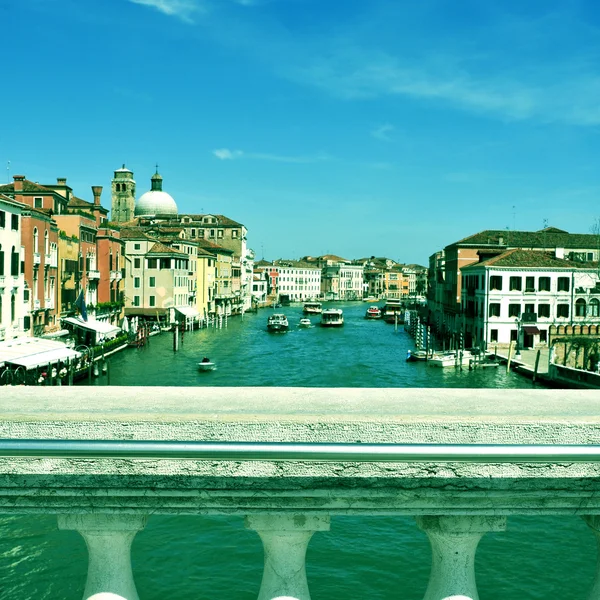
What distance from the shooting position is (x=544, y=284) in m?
39.7

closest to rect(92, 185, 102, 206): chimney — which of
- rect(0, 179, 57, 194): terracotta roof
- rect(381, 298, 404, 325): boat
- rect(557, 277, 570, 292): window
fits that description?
rect(0, 179, 57, 194): terracotta roof

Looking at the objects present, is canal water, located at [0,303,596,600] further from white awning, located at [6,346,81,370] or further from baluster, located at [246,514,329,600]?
white awning, located at [6,346,81,370]

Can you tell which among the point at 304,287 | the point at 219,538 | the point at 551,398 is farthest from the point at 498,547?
the point at 304,287

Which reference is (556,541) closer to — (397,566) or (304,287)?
(397,566)

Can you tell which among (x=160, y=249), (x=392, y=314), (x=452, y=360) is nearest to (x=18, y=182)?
(x=160, y=249)

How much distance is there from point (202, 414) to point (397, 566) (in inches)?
266

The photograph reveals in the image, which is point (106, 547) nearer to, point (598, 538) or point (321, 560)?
point (598, 538)

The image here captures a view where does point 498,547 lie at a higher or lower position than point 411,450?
lower

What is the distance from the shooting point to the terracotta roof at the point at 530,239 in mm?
52781

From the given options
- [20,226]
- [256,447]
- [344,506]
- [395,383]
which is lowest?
[395,383]

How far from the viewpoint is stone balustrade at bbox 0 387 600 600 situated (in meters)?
1.58

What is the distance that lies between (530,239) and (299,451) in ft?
188

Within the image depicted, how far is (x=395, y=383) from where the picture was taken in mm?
30312

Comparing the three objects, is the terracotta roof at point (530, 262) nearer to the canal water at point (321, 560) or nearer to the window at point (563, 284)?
the window at point (563, 284)
